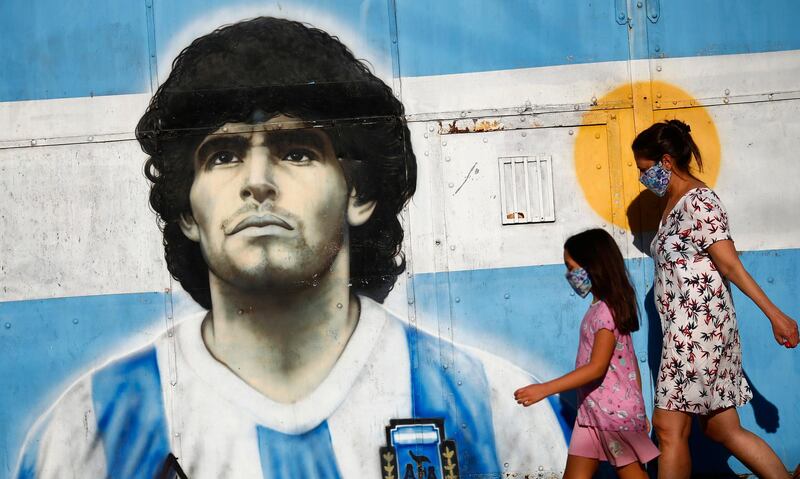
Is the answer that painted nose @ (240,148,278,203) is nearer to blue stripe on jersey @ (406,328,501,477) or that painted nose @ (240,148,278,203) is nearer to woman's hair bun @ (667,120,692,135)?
blue stripe on jersey @ (406,328,501,477)

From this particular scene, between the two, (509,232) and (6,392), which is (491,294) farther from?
(6,392)

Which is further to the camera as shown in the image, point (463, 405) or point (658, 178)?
point (463, 405)

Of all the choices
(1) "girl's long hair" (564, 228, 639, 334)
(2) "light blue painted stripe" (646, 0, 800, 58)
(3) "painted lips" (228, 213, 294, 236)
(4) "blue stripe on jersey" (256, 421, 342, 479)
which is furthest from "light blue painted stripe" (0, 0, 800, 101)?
(4) "blue stripe on jersey" (256, 421, 342, 479)

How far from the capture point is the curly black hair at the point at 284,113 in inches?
160

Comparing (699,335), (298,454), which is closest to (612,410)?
(699,335)

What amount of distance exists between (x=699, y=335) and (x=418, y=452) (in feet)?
4.40

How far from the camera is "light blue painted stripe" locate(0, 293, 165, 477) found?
13.4 ft

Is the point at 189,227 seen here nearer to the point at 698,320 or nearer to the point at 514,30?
the point at 514,30

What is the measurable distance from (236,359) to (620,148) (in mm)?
2020

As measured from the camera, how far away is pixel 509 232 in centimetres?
406

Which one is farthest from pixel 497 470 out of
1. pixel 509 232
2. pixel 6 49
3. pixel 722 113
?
pixel 6 49

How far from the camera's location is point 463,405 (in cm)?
403

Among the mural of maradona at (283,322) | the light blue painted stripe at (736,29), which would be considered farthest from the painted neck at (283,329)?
the light blue painted stripe at (736,29)

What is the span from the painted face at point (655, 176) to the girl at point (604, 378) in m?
0.34
